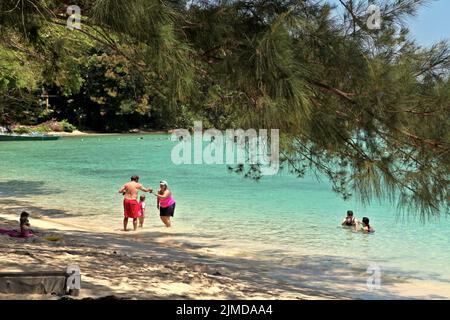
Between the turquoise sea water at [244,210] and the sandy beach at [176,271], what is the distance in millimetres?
896

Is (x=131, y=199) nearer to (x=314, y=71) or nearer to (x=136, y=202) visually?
(x=136, y=202)

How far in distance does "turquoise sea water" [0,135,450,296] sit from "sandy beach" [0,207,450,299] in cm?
90

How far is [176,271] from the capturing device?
644cm

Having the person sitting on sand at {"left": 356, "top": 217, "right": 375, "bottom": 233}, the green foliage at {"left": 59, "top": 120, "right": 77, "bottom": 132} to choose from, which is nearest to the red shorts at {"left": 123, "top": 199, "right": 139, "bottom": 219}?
the person sitting on sand at {"left": 356, "top": 217, "right": 375, "bottom": 233}

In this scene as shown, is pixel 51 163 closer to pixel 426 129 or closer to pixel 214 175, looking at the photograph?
pixel 214 175

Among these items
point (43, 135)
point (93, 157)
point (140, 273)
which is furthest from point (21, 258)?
point (43, 135)

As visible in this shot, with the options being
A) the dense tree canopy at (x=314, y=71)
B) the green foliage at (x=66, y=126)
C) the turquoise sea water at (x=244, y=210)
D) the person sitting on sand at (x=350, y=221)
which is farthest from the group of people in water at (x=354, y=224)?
the green foliage at (x=66, y=126)

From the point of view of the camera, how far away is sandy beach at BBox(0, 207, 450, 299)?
5.43 metres

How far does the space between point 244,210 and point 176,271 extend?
9209mm

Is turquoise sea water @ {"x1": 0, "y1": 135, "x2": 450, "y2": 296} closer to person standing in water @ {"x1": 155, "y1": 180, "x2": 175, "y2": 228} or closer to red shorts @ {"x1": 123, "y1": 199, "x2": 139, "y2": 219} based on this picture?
person standing in water @ {"x1": 155, "y1": 180, "x2": 175, "y2": 228}

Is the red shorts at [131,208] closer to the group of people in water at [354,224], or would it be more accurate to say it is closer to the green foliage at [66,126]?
the group of people in water at [354,224]

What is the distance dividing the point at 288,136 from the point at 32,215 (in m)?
9.12

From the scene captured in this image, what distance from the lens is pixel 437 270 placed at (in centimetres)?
920

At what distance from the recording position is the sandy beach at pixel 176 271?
17.8ft
